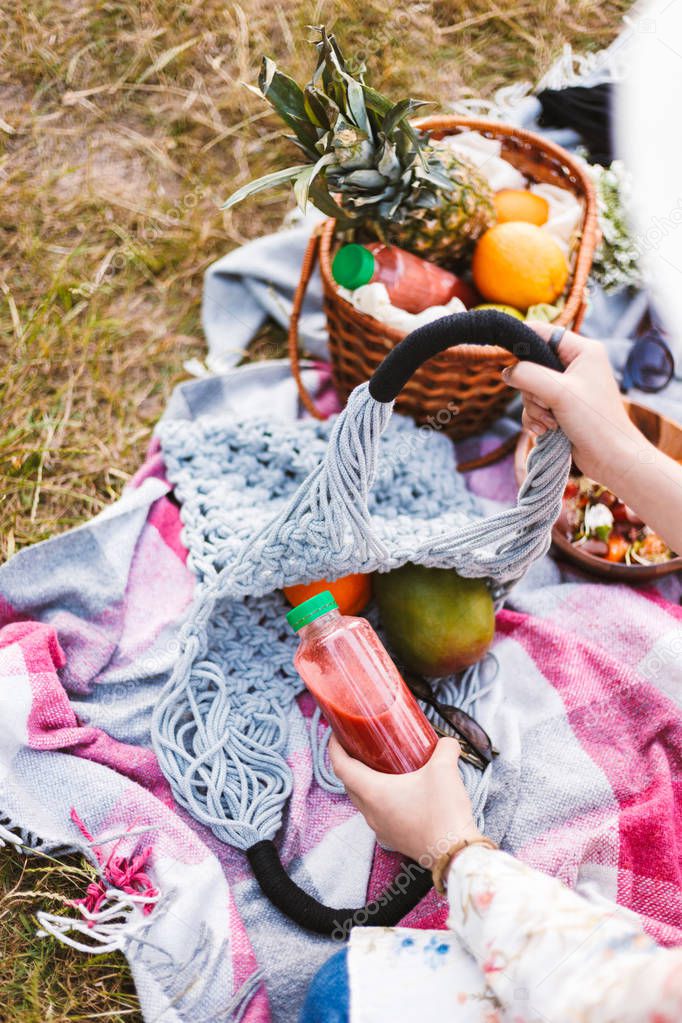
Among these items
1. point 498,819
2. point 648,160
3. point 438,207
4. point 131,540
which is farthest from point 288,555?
point 648,160

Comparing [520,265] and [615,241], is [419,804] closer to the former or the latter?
[520,265]

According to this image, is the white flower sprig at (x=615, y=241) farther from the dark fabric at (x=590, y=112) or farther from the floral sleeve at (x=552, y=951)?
the floral sleeve at (x=552, y=951)

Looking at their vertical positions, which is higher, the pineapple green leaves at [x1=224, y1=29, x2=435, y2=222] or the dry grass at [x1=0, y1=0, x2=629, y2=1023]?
the pineapple green leaves at [x1=224, y1=29, x2=435, y2=222]

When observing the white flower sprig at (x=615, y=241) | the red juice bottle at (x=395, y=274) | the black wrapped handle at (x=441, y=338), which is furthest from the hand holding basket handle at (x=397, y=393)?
the white flower sprig at (x=615, y=241)

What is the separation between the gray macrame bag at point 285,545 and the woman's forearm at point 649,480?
9 cm

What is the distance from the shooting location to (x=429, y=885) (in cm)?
103

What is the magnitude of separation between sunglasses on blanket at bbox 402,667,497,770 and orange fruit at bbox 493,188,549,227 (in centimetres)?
81

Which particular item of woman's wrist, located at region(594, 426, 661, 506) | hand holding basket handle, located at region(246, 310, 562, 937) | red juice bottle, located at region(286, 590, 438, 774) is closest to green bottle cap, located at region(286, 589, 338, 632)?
red juice bottle, located at region(286, 590, 438, 774)

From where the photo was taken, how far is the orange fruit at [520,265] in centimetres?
128

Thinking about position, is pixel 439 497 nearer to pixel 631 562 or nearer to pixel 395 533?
pixel 395 533

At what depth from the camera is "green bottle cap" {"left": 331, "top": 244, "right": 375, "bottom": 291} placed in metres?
1.21

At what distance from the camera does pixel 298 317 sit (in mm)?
1467

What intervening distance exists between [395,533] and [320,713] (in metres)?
0.28

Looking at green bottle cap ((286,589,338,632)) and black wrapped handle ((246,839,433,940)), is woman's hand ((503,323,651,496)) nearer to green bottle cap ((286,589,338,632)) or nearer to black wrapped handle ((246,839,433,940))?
green bottle cap ((286,589,338,632))
